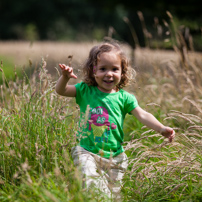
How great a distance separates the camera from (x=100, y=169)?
2.22 m

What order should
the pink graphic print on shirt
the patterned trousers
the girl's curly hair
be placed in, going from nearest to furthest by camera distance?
the patterned trousers → the pink graphic print on shirt → the girl's curly hair

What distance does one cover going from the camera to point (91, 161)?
2.45 m

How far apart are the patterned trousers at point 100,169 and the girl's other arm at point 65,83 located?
19.3 inches

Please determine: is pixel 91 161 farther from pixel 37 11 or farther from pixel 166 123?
pixel 37 11

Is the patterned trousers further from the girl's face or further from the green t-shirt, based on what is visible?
the girl's face

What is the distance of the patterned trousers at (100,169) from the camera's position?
223 centimetres

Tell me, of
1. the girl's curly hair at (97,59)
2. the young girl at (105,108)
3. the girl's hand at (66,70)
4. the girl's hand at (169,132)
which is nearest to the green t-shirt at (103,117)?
the young girl at (105,108)

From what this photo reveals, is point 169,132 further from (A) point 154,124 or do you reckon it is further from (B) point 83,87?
(B) point 83,87

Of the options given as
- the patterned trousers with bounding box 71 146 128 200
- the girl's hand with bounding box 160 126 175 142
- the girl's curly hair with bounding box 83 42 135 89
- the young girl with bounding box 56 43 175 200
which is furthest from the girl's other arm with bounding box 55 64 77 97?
the girl's hand with bounding box 160 126 175 142

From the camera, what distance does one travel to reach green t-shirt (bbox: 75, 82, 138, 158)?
2564 mm

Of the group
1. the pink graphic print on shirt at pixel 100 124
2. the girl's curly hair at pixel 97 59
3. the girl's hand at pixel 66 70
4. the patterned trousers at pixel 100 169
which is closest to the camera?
the patterned trousers at pixel 100 169

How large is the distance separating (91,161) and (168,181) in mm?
632

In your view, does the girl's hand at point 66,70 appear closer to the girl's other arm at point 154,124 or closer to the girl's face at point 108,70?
the girl's face at point 108,70

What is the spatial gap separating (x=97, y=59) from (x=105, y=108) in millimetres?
441
